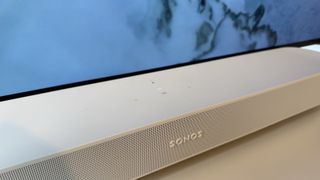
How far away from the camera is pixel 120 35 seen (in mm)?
878

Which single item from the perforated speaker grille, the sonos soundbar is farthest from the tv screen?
the perforated speaker grille

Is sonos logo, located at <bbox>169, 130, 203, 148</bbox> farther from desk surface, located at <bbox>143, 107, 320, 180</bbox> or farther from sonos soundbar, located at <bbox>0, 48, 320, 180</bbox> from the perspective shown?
desk surface, located at <bbox>143, 107, 320, 180</bbox>

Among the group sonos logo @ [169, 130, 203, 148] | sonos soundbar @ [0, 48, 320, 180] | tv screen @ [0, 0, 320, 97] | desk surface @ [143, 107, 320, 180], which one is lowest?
desk surface @ [143, 107, 320, 180]

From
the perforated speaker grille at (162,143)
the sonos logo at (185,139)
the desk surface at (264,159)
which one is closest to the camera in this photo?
the perforated speaker grille at (162,143)

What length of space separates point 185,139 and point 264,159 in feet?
A: 0.96

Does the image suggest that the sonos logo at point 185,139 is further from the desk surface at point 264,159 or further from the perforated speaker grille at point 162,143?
the desk surface at point 264,159

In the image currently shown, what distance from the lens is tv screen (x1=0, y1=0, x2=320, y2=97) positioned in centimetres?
74

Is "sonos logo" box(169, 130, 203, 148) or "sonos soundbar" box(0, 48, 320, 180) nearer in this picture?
"sonos soundbar" box(0, 48, 320, 180)

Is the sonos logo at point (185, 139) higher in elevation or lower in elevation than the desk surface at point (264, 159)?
higher

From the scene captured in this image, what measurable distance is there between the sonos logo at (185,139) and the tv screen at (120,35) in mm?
309

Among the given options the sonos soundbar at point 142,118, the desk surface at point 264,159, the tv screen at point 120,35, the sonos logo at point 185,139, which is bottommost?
the desk surface at point 264,159

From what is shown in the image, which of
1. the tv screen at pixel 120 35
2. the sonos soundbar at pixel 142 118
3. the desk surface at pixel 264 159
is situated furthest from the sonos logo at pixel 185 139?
the tv screen at pixel 120 35

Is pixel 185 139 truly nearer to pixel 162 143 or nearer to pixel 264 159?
pixel 162 143

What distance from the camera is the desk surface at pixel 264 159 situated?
79 cm
